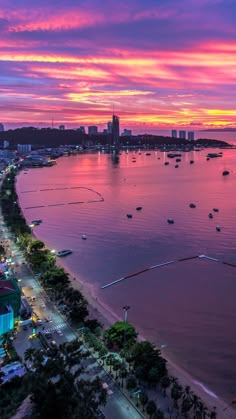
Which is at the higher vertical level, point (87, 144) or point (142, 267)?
point (87, 144)

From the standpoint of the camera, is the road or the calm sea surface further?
the calm sea surface

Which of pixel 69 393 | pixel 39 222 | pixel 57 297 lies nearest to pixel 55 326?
pixel 57 297

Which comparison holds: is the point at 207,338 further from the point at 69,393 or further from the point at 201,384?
the point at 69,393

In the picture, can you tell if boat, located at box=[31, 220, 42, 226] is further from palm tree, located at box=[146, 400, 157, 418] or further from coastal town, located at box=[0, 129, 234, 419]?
palm tree, located at box=[146, 400, 157, 418]

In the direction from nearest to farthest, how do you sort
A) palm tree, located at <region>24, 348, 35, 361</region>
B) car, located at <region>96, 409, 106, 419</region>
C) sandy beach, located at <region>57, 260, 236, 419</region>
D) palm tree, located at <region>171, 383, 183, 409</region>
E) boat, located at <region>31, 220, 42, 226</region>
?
car, located at <region>96, 409, 106, 419</region> → palm tree, located at <region>171, 383, 183, 409</region> → sandy beach, located at <region>57, 260, 236, 419</region> → palm tree, located at <region>24, 348, 35, 361</region> → boat, located at <region>31, 220, 42, 226</region>

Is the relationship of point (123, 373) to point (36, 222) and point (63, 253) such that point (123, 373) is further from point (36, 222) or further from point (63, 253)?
point (36, 222)

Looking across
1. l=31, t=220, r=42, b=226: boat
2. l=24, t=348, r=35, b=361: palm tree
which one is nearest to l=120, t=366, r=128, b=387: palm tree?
l=24, t=348, r=35, b=361: palm tree
